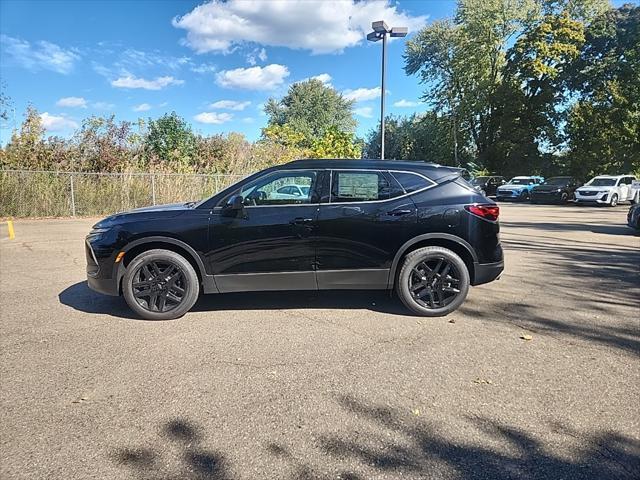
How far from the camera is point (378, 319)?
505 cm

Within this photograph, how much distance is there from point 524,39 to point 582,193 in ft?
66.6

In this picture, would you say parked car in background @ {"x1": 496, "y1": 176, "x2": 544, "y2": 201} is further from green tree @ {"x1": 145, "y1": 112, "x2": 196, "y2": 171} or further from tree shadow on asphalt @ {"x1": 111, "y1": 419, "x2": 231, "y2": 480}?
tree shadow on asphalt @ {"x1": 111, "y1": 419, "x2": 231, "y2": 480}

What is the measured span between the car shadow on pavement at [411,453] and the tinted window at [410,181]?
9.15 feet

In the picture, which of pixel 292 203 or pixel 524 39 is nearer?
pixel 292 203

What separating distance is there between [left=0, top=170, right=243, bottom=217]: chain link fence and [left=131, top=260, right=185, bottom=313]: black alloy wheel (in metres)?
11.8

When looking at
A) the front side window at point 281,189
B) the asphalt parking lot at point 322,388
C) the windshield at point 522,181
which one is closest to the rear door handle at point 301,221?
the front side window at point 281,189

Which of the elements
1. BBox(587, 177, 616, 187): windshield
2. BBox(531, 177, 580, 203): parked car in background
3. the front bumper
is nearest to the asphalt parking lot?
the front bumper

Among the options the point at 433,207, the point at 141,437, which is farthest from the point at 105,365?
the point at 433,207

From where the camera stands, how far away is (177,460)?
101 inches

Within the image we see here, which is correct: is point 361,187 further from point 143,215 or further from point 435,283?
point 143,215

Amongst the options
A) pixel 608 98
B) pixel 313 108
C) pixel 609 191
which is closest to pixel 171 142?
pixel 609 191

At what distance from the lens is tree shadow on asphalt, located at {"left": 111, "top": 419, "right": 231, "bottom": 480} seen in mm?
2447

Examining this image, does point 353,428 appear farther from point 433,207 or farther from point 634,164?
point 634,164

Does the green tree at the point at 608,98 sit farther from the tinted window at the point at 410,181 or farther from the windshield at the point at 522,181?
the tinted window at the point at 410,181
